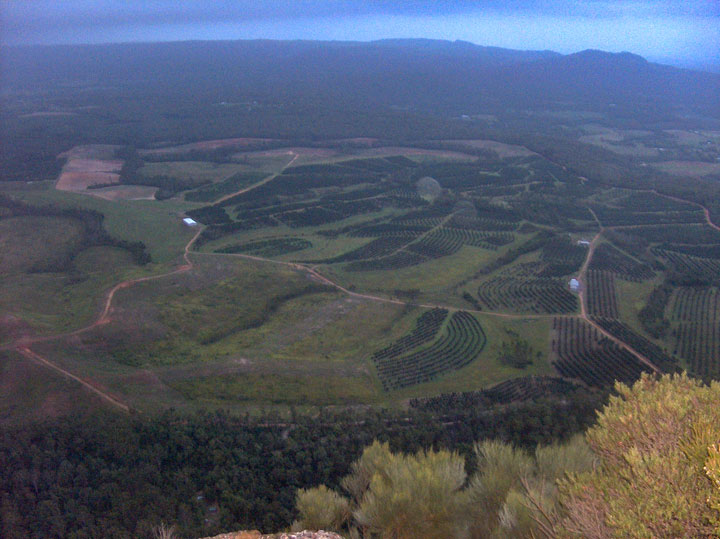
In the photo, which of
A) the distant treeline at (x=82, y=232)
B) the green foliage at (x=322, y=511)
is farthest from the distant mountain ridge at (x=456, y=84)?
the green foliage at (x=322, y=511)

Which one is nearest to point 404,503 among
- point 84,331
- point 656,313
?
point 84,331

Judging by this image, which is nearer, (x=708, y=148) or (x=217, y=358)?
(x=217, y=358)

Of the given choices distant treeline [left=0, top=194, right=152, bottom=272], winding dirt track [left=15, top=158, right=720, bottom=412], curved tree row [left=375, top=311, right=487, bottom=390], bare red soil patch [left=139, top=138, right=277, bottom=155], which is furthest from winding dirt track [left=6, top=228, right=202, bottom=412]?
bare red soil patch [left=139, top=138, right=277, bottom=155]

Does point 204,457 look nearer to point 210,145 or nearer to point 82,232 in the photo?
point 82,232

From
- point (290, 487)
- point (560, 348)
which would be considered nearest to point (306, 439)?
point (290, 487)

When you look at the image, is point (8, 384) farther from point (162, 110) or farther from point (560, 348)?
point (162, 110)

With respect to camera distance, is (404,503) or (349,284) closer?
(404,503)

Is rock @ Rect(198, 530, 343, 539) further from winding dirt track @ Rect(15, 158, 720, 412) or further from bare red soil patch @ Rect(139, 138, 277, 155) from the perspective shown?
bare red soil patch @ Rect(139, 138, 277, 155)

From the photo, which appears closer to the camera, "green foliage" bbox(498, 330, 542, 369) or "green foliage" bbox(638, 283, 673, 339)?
"green foliage" bbox(498, 330, 542, 369)
